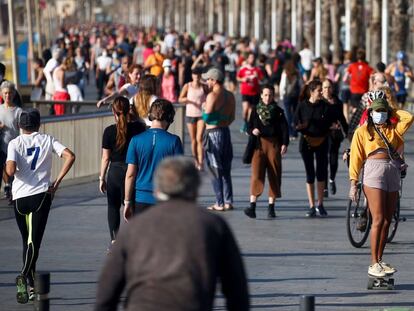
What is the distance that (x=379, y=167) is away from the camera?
12.5 metres

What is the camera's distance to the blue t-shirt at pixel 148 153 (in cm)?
1162

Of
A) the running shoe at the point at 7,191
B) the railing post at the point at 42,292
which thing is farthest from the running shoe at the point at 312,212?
the railing post at the point at 42,292

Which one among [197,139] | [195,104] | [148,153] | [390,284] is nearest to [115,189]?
[148,153]

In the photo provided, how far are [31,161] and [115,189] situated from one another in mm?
1702

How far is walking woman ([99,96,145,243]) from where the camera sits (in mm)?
13016

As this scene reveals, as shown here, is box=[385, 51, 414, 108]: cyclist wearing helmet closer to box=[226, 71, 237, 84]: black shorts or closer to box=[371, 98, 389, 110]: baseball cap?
box=[226, 71, 237, 84]: black shorts

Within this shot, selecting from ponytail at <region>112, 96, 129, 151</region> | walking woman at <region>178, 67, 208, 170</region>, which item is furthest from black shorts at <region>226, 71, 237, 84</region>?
ponytail at <region>112, 96, 129, 151</region>

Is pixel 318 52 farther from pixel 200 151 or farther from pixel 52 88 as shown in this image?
pixel 200 151

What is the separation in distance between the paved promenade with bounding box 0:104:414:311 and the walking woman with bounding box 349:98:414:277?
43 centimetres

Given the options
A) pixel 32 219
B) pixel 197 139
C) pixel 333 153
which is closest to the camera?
pixel 32 219

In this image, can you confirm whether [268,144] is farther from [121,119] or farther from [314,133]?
[121,119]

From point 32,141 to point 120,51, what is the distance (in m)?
31.8

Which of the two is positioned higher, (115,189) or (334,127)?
(115,189)

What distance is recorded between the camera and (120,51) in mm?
43250
